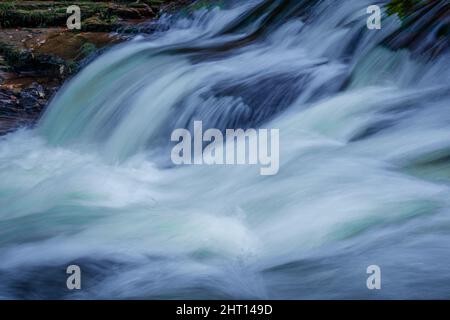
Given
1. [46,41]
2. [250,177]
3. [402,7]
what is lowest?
[250,177]

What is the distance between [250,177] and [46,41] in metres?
2.24

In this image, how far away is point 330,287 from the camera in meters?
3.27

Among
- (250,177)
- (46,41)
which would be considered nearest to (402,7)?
(250,177)

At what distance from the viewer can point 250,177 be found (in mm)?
3961

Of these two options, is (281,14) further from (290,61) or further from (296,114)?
(296,114)

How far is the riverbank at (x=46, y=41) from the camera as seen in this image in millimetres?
5164

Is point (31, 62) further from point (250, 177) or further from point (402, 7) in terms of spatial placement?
point (402, 7)

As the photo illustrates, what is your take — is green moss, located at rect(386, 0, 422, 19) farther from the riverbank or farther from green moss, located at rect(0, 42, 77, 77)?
green moss, located at rect(0, 42, 77, 77)

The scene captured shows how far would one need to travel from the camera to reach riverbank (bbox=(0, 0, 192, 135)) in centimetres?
516

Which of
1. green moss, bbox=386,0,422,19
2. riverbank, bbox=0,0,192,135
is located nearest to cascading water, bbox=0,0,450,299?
green moss, bbox=386,0,422,19

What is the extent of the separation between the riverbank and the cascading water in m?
0.18

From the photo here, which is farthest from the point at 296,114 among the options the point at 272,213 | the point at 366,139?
the point at 272,213

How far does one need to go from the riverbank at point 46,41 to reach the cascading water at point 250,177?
0.18 meters

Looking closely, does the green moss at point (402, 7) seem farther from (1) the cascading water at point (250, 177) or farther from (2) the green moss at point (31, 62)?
(2) the green moss at point (31, 62)
